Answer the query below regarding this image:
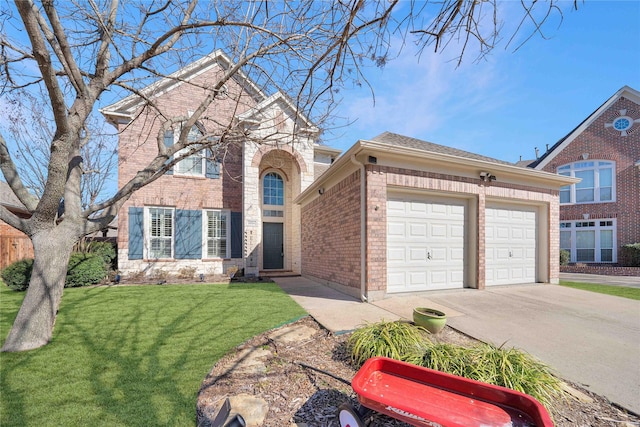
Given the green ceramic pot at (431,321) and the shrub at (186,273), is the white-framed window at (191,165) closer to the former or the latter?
the shrub at (186,273)

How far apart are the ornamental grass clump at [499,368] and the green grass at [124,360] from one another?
251cm

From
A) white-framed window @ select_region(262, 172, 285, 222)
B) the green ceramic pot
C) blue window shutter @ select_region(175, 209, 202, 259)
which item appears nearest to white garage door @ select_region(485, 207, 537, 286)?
the green ceramic pot

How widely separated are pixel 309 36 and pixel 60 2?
12.9 ft

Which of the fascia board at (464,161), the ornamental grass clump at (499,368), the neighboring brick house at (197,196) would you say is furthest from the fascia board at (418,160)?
the ornamental grass clump at (499,368)

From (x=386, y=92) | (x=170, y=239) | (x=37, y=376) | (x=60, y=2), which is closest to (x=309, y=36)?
(x=386, y=92)

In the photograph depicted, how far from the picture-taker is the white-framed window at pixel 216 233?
12.2 meters

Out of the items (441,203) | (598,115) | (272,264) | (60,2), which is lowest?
(272,264)

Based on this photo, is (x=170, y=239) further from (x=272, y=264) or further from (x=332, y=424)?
(x=332, y=424)

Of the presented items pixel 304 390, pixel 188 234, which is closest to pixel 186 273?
pixel 188 234

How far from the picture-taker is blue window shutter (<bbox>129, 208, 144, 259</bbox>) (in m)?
11.2

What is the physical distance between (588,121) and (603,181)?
11.5 feet

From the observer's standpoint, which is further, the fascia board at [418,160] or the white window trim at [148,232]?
the white window trim at [148,232]

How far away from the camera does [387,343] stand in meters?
3.39

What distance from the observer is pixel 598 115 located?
15961 millimetres
